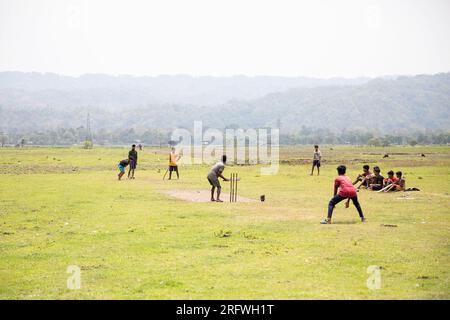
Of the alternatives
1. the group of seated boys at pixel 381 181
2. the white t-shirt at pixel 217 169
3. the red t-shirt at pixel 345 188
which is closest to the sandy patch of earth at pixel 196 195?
the white t-shirt at pixel 217 169

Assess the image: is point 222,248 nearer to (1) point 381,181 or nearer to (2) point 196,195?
(2) point 196,195

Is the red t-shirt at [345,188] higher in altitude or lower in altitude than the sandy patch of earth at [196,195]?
higher

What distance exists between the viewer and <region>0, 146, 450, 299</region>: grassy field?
11219 millimetres

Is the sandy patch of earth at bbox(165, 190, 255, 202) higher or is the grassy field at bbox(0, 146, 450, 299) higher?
the sandy patch of earth at bbox(165, 190, 255, 202)

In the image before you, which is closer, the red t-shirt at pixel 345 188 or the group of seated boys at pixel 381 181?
the red t-shirt at pixel 345 188

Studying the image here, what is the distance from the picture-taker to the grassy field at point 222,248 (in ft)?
36.8

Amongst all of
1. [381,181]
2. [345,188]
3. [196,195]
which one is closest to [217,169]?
[196,195]

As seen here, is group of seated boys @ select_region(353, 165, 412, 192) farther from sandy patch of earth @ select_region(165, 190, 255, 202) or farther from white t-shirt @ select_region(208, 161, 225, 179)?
white t-shirt @ select_region(208, 161, 225, 179)

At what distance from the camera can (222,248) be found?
49.3ft

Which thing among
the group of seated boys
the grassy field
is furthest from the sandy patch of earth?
the group of seated boys

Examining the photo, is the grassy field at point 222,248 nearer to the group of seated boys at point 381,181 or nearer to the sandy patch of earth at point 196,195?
the sandy patch of earth at point 196,195

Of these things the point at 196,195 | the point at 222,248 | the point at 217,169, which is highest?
the point at 217,169
